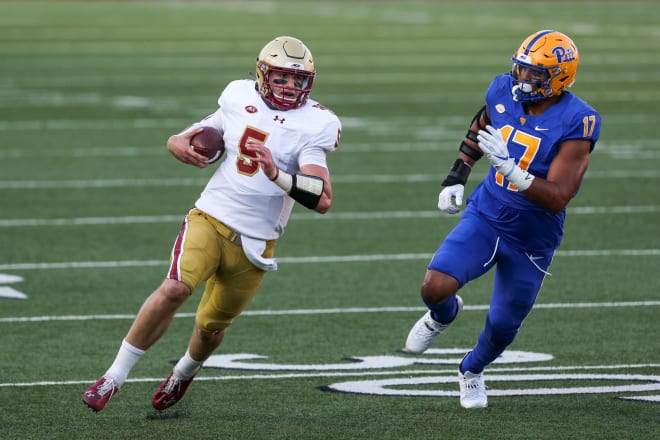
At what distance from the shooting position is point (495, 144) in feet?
20.6

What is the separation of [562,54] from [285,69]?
1.27 m

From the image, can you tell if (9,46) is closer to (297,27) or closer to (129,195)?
(297,27)

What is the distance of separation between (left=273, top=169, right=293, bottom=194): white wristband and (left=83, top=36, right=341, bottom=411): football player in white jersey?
176mm

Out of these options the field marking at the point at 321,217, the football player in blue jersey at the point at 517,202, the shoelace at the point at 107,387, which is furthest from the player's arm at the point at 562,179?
the field marking at the point at 321,217

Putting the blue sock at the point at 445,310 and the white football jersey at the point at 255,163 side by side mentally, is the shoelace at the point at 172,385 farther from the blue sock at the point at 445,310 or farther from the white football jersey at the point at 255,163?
the blue sock at the point at 445,310

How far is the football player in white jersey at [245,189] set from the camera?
20.7 ft

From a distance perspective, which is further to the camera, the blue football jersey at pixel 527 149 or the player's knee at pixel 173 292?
the blue football jersey at pixel 527 149

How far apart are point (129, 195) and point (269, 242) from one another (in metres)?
6.73

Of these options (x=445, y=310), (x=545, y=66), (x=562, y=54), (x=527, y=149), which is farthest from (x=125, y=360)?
(x=562, y=54)

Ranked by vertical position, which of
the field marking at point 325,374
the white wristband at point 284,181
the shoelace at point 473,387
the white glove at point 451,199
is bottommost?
the field marking at point 325,374

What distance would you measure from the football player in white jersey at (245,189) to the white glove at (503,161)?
2.28 ft

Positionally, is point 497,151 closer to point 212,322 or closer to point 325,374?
point 212,322

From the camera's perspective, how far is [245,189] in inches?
253

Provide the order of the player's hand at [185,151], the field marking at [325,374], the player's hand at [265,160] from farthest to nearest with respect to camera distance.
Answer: the field marking at [325,374] → the player's hand at [185,151] → the player's hand at [265,160]
